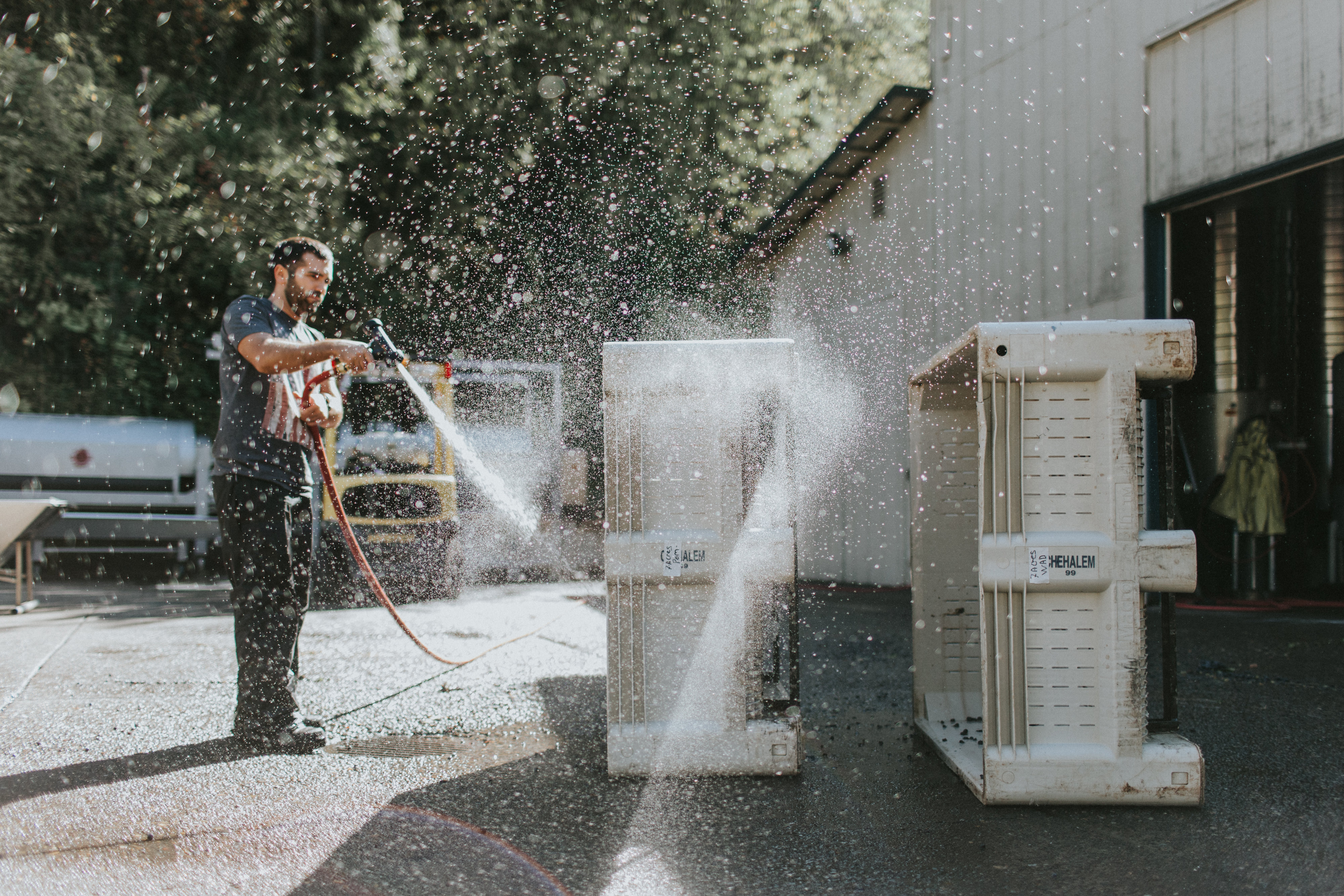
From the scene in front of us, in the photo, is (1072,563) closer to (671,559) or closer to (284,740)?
(671,559)

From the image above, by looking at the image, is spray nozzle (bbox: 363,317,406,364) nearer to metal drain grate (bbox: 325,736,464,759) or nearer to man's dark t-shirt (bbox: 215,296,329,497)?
man's dark t-shirt (bbox: 215,296,329,497)

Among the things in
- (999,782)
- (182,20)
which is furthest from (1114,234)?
(182,20)

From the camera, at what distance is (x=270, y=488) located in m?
3.73

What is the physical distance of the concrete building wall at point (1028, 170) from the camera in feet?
21.4

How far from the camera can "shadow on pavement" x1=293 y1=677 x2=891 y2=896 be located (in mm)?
2412

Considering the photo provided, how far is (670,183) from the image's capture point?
19.4 metres

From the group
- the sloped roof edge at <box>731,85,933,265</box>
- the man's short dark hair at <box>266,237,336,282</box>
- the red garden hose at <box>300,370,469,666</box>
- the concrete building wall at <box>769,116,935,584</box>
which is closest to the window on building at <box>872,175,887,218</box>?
the concrete building wall at <box>769,116,935,584</box>

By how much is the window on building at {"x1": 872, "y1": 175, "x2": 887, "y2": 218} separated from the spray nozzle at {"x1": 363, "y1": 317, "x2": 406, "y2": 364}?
7772mm

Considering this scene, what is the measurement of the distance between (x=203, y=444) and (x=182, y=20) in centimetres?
740

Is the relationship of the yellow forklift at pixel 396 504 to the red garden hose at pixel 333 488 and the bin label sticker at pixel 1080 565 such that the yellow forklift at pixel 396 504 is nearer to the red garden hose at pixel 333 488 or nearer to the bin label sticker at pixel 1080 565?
the red garden hose at pixel 333 488

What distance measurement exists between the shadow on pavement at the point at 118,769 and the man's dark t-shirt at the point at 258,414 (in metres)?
1.05

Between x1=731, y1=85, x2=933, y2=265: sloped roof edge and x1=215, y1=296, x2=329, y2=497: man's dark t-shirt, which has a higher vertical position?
x1=731, y1=85, x2=933, y2=265: sloped roof edge

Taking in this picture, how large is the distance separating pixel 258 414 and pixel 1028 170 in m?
7.18

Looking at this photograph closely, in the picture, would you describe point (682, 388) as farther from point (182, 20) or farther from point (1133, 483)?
point (182, 20)
